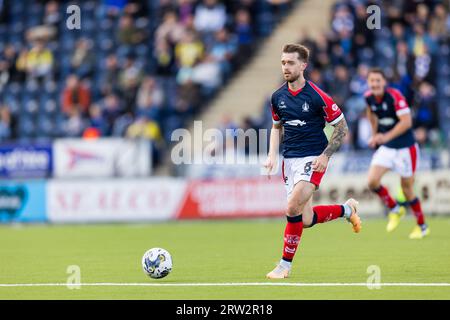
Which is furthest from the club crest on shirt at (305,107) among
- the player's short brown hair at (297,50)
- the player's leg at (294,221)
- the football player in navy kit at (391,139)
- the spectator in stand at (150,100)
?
the spectator in stand at (150,100)

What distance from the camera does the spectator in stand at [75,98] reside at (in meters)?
27.5

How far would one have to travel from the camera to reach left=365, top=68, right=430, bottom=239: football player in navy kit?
16.9 m

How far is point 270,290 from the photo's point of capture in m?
10.4

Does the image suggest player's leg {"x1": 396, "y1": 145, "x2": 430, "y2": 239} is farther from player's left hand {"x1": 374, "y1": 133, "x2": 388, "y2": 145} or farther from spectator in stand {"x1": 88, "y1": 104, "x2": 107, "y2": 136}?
spectator in stand {"x1": 88, "y1": 104, "x2": 107, "y2": 136}

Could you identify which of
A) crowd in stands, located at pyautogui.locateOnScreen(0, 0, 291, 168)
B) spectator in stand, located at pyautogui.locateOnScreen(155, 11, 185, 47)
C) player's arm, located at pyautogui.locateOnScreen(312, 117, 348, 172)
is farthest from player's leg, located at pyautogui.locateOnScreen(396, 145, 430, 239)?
spectator in stand, located at pyautogui.locateOnScreen(155, 11, 185, 47)

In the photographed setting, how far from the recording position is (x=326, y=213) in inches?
485

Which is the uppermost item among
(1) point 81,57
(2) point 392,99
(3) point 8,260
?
(1) point 81,57

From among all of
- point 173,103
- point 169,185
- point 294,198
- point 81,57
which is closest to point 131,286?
point 294,198

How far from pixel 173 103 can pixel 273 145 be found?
1536 cm

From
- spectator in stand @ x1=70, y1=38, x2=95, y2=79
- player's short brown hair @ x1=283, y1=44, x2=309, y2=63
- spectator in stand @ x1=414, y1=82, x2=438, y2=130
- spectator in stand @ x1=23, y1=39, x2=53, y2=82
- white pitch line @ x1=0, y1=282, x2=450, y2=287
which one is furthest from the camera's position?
spectator in stand @ x1=23, y1=39, x2=53, y2=82

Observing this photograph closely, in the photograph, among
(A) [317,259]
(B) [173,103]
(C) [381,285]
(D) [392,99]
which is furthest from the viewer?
(B) [173,103]

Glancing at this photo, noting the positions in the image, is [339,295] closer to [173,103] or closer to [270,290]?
[270,290]

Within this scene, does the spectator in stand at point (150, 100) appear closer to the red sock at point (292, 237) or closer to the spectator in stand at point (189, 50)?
the spectator in stand at point (189, 50)

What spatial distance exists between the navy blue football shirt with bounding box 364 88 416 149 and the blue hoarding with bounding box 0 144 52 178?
10129mm
